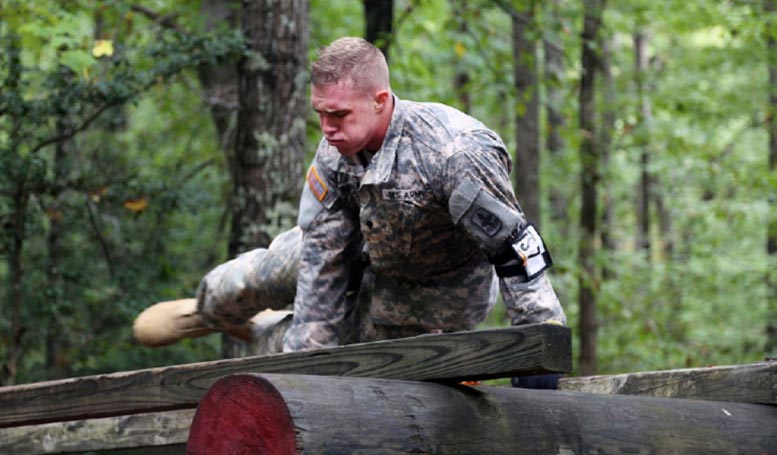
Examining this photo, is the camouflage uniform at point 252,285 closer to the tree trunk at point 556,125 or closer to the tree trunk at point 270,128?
the tree trunk at point 270,128

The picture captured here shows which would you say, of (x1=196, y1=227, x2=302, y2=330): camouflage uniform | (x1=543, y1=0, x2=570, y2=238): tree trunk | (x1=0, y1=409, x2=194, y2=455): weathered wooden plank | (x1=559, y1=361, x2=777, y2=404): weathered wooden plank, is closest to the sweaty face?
(x1=196, y1=227, x2=302, y2=330): camouflage uniform

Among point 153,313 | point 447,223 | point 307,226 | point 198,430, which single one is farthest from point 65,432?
point 198,430

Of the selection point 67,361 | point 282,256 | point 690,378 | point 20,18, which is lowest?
point 67,361

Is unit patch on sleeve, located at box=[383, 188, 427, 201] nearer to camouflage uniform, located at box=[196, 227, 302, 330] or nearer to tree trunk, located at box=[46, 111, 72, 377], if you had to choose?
camouflage uniform, located at box=[196, 227, 302, 330]

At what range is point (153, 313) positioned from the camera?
5633mm

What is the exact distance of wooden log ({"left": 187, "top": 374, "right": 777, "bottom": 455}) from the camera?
2.42 metres

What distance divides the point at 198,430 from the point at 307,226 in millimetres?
1846

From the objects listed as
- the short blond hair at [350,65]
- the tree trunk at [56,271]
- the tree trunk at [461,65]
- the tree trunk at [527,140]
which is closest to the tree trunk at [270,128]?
the tree trunk at [56,271]

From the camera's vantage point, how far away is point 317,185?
428 cm

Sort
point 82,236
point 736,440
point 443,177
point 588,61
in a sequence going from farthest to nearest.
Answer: point 588,61
point 82,236
point 443,177
point 736,440

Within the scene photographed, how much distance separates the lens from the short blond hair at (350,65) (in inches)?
148

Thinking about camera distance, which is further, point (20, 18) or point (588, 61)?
point (588, 61)

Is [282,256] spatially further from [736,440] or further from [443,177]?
[736,440]

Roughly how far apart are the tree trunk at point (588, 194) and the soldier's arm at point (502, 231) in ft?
22.4
